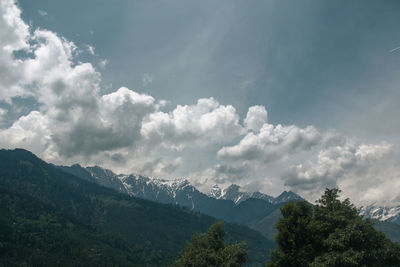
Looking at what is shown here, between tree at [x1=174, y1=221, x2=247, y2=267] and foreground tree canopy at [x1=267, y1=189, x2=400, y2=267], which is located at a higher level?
foreground tree canopy at [x1=267, y1=189, x2=400, y2=267]

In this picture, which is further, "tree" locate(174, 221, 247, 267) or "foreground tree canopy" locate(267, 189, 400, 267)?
"tree" locate(174, 221, 247, 267)

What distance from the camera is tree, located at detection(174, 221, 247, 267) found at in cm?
5106

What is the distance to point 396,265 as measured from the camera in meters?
48.3

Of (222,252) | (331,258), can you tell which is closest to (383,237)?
(331,258)

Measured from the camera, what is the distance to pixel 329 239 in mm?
45812

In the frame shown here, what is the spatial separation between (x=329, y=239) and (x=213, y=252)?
64.1ft

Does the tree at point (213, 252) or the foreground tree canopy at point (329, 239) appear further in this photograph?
the tree at point (213, 252)

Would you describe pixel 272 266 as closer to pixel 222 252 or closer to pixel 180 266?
pixel 222 252

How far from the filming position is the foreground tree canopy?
44.4 m

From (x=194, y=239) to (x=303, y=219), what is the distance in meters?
21.5

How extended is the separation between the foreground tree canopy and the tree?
5.96 meters

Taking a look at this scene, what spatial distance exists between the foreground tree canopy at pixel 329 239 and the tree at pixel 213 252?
5.96 metres

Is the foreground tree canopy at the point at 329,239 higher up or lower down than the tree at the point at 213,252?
higher up

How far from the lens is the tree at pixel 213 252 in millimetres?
51062
